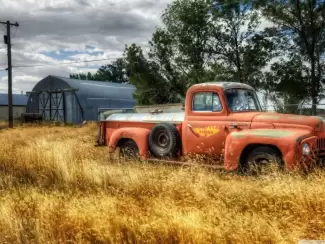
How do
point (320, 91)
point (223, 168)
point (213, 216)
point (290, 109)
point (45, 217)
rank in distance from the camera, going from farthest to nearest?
point (320, 91), point (290, 109), point (223, 168), point (45, 217), point (213, 216)

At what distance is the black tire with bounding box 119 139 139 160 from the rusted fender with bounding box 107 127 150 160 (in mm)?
179

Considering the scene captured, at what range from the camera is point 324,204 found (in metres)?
5.18

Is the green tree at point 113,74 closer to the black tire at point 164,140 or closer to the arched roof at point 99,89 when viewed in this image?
the arched roof at point 99,89

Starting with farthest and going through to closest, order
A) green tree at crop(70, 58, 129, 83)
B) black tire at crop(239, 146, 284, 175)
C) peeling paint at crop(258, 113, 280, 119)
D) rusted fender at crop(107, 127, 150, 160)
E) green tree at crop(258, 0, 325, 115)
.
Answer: green tree at crop(70, 58, 129, 83) < green tree at crop(258, 0, 325, 115) < rusted fender at crop(107, 127, 150, 160) < peeling paint at crop(258, 113, 280, 119) < black tire at crop(239, 146, 284, 175)

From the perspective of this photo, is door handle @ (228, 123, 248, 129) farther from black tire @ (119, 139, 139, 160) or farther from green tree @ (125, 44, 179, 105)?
green tree @ (125, 44, 179, 105)

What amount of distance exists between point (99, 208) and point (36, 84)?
33.9 metres

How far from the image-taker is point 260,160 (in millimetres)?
7438

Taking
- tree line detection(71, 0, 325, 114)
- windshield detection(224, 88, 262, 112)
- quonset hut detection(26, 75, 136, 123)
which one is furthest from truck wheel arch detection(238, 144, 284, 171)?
quonset hut detection(26, 75, 136, 123)

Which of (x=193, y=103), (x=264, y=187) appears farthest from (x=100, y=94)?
(x=264, y=187)

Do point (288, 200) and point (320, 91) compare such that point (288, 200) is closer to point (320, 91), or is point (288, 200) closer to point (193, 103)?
point (193, 103)

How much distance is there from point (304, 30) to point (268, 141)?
18.2 metres

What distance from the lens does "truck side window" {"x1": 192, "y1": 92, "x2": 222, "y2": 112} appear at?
857 cm

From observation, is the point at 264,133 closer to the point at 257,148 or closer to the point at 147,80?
the point at 257,148

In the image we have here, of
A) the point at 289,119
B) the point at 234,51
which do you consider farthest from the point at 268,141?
the point at 234,51
